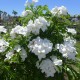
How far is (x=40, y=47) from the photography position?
3303 millimetres

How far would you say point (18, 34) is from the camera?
11.7 feet

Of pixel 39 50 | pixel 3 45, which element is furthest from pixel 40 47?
pixel 3 45

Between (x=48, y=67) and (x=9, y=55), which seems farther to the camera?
(x=9, y=55)

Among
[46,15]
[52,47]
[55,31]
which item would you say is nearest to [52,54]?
[52,47]

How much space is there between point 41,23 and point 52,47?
0.31 m

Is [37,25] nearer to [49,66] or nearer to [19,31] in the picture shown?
[19,31]

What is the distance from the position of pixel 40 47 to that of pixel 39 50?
36 mm

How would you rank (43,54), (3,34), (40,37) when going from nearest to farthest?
(43,54), (40,37), (3,34)

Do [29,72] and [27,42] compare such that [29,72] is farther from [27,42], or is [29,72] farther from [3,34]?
[3,34]

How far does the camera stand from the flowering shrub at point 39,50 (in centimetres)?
337

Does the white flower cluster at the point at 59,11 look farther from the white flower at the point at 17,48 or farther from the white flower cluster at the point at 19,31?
the white flower at the point at 17,48

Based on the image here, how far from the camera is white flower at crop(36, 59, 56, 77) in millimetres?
3357

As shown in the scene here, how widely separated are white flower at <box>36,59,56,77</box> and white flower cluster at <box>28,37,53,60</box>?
103 millimetres

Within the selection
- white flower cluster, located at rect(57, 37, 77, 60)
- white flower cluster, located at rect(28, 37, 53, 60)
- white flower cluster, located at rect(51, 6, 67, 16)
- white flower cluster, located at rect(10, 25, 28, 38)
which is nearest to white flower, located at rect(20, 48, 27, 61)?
white flower cluster, located at rect(28, 37, 53, 60)
